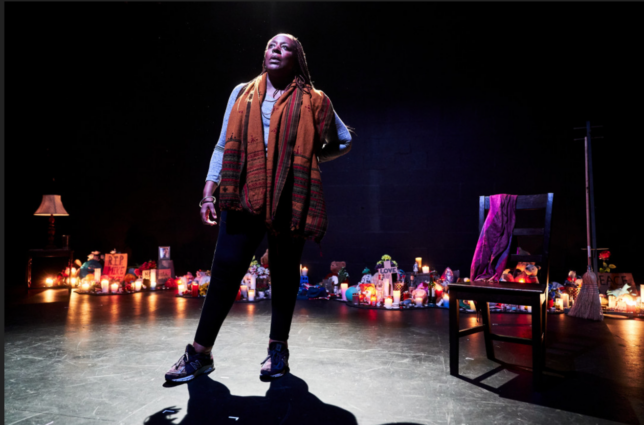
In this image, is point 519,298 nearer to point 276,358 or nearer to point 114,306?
point 276,358

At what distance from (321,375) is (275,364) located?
28 cm

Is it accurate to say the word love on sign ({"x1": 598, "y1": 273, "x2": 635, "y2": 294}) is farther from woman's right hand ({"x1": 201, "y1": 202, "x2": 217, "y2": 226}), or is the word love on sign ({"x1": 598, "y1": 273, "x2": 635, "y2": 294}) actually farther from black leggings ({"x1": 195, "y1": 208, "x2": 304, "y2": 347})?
woman's right hand ({"x1": 201, "y1": 202, "x2": 217, "y2": 226})

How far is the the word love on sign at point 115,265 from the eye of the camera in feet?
14.3

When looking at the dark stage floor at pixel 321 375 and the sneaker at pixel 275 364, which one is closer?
the dark stage floor at pixel 321 375

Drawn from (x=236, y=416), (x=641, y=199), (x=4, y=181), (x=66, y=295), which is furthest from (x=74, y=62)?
(x=641, y=199)

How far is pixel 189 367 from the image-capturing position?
4.57 feet

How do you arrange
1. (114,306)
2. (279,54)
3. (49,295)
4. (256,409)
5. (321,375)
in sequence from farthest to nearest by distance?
(49,295) < (114,306) < (321,375) < (279,54) < (256,409)

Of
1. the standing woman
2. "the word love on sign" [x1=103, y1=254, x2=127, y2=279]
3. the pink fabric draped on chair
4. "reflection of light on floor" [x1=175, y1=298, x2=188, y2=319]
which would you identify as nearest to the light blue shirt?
the standing woman

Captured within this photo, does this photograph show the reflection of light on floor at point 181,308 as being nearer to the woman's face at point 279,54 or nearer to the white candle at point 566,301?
the woman's face at point 279,54

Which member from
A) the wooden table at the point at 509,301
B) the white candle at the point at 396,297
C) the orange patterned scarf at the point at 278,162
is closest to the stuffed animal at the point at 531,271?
the white candle at the point at 396,297

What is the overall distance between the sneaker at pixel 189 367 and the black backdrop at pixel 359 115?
3127mm

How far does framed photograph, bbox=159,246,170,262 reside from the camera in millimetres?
4621

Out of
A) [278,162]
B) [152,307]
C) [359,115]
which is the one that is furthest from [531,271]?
[152,307]

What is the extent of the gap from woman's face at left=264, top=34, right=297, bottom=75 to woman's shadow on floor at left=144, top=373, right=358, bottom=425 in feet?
3.83
